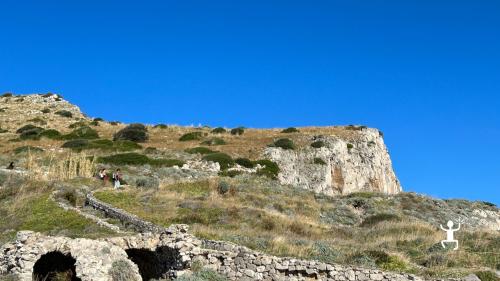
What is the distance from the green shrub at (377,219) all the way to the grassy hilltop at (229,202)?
0.26 feet

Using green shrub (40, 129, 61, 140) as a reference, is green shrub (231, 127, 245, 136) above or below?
above

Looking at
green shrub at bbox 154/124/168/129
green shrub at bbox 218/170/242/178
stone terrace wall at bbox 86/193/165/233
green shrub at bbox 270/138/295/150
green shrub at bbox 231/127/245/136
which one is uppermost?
green shrub at bbox 154/124/168/129

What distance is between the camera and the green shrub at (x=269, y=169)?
180 feet

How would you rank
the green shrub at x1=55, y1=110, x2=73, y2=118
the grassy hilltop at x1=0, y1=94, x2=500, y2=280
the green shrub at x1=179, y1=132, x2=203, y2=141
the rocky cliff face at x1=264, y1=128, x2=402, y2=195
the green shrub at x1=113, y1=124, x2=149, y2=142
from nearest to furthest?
the grassy hilltop at x1=0, y1=94, x2=500, y2=280 < the rocky cliff face at x1=264, y1=128, x2=402, y2=195 < the green shrub at x1=113, y1=124, x2=149, y2=142 < the green shrub at x1=179, y1=132, x2=203, y2=141 < the green shrub at x1=55, y1=110, x2=73, y2=118

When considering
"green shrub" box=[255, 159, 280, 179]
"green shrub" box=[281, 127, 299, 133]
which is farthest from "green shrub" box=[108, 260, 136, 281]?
"green shrub" box=[281, 127, 299, 133]

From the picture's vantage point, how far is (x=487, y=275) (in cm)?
1683

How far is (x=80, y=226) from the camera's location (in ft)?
78.7

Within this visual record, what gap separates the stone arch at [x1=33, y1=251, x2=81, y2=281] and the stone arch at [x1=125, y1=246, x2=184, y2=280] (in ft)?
6.14

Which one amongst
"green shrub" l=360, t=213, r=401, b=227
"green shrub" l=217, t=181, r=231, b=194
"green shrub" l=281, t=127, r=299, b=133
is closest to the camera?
"green shrub" l=360, t=213, r=401, b=227

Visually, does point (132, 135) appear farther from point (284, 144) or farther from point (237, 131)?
point (284, 144)

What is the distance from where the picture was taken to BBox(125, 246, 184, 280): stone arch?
1833 cm

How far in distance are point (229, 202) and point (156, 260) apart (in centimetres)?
1477

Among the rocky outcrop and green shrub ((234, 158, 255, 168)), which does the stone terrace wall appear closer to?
the rocky outcrop

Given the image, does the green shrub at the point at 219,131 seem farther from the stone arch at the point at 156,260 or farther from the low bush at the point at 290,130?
the stone arch at the point at 156,260
